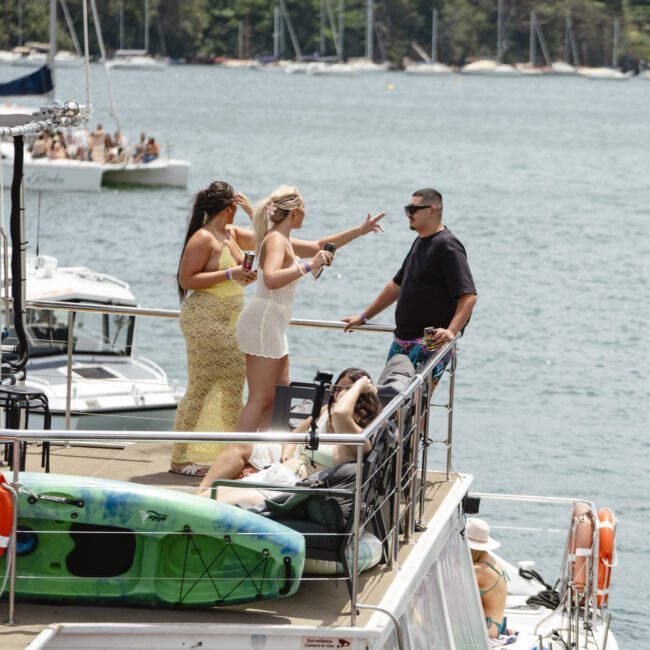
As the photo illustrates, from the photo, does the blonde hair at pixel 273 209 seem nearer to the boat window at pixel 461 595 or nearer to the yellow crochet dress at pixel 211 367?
the yellow crochet dress at pixel 211 367

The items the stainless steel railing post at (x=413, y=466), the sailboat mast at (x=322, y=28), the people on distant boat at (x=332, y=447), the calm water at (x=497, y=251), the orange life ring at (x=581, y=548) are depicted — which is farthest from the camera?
the sailboat mast at (x=322, y=28)

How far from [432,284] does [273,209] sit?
3.96 ft

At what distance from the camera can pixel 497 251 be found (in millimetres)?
53156

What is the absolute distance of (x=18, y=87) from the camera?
93.1 feet

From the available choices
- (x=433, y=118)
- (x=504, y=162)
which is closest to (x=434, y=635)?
(x=504, y=162)

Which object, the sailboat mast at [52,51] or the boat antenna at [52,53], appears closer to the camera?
the boat antenna at [52,53]

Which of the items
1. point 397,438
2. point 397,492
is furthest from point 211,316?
point 397,492

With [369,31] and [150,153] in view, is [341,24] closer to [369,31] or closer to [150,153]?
[369,31]

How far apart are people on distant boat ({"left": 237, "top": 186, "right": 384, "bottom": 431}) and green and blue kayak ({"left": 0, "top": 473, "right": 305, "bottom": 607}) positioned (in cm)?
197

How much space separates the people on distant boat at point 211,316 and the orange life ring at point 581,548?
3.45 meters

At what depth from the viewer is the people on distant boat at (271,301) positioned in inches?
331

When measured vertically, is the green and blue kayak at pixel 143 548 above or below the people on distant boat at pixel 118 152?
above

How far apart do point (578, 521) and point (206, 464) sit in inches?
147

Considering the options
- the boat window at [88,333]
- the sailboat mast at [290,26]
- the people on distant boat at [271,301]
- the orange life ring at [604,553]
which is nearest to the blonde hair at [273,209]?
the people on distant boat at [271,301]
